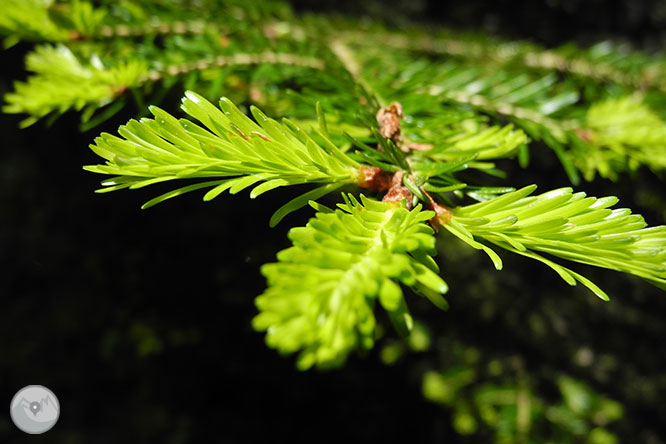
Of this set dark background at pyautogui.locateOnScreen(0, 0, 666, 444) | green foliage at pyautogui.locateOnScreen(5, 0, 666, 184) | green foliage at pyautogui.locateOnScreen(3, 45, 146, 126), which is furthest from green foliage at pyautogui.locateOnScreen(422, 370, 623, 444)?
green foliage at pyautogui.locateOnScreen(3, 45, 146, 126)

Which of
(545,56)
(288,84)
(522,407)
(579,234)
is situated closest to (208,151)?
(579,234)

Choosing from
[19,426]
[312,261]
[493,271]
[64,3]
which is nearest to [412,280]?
[312,261]

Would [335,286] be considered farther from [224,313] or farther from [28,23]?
[224,313]

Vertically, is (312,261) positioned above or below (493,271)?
above

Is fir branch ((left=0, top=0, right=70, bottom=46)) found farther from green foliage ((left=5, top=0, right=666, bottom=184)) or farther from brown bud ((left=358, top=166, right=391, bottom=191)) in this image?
brown bud ((left=358, top=166, right=391, bottom=191))

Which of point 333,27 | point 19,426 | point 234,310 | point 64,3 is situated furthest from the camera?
point 19,426

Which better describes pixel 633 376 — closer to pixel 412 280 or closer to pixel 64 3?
pixel 412 280
